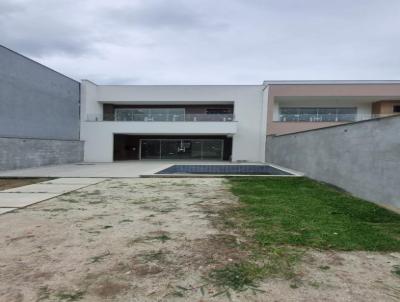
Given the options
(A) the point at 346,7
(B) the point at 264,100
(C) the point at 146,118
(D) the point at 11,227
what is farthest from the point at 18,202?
(B) the point at 264,100

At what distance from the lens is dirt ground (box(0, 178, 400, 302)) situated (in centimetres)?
275

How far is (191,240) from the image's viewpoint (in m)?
4.29

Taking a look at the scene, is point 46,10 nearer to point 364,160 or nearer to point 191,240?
point 191,240

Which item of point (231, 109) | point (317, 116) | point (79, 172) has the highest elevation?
point (231, 109)

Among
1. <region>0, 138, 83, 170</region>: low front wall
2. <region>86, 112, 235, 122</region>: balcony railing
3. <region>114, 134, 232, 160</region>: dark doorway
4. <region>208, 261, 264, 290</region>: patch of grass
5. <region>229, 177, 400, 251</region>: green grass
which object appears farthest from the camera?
<region>114, 134, 232, 160</region>: dark doorway

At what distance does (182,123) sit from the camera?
804 inches

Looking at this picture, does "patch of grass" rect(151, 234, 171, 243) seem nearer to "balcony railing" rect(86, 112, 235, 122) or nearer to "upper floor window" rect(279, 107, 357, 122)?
"balcony railing" rect(86, 112, 235, 122)

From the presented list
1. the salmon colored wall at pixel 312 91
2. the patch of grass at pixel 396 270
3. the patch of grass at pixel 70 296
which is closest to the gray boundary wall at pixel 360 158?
the patch of grass at pixel 396 270

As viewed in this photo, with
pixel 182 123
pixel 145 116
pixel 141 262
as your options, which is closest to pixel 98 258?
pixel 141 262

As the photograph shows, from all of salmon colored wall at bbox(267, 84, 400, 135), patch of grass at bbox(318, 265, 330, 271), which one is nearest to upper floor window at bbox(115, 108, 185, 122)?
salmon colored wall at bbox(267, 84, 400, 135)

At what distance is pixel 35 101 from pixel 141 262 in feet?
52.6

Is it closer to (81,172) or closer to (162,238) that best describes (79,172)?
(81,172)

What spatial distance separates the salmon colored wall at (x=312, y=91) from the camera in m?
20.4

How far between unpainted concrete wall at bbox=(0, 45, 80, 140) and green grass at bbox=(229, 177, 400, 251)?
1295cm
